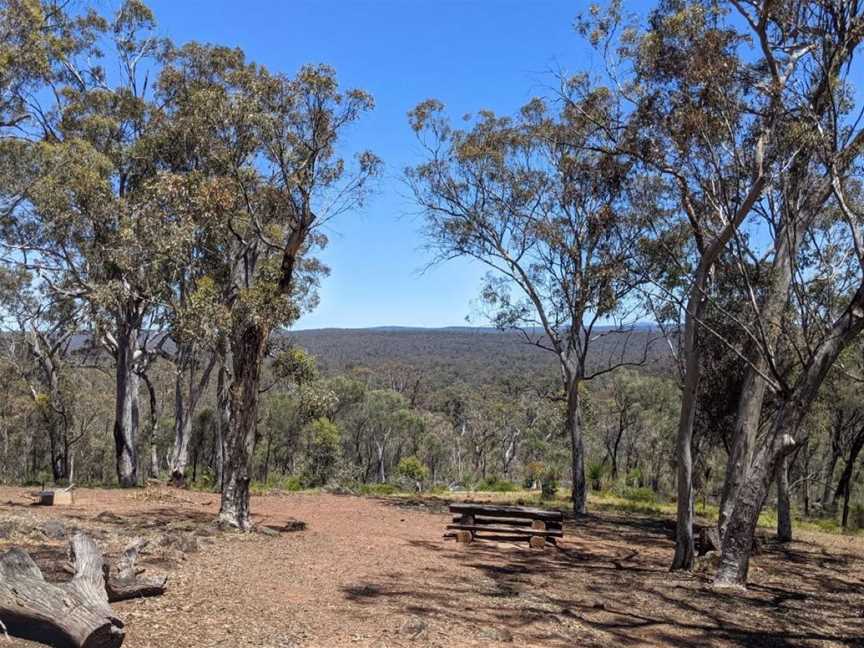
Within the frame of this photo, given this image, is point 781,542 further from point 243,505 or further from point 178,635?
point 178,635

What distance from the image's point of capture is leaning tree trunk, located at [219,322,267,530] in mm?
11469

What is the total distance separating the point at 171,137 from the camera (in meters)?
16.4

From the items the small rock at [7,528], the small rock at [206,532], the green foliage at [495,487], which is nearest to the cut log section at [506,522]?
the small rock at [206,532]

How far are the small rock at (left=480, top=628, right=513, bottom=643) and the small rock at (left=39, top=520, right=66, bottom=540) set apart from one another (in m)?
6.17

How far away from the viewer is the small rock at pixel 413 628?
237 inches

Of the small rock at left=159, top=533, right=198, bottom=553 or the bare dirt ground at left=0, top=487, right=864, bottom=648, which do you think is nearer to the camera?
the bare dirt ground at left=0, top=487, right=864, bottom=648

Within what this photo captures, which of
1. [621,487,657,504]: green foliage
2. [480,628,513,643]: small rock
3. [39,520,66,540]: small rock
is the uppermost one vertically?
[39,520,66,540]: small rock

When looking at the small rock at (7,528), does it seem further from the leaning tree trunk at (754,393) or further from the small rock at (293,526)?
the leaning tree trunk at (754,393)

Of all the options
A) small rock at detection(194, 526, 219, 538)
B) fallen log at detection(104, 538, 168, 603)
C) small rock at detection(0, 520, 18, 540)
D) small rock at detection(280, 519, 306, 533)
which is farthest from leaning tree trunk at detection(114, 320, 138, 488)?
fallen log at detection(104, 538, 168, 603)

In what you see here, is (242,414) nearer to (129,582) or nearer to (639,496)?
(129,582)

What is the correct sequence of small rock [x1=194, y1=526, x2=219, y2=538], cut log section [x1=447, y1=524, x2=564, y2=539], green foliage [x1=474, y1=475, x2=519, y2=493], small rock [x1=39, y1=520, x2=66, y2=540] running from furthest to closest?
green foliage [x1=474, y1=475, x2=519, y2=493], cut log section [x1=447, y1=524, x2=564, y2=539], small rock [x1=194, y1=526, x2=219, y2=538], small rock [x1=39, y1=520, x2=66, y2=540]

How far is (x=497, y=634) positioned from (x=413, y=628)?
746 millimetres

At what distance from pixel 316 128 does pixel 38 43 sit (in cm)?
787

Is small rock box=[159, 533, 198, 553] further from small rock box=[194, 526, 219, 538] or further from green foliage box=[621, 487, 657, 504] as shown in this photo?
green foliage box=[621, 487, 657, 504]
